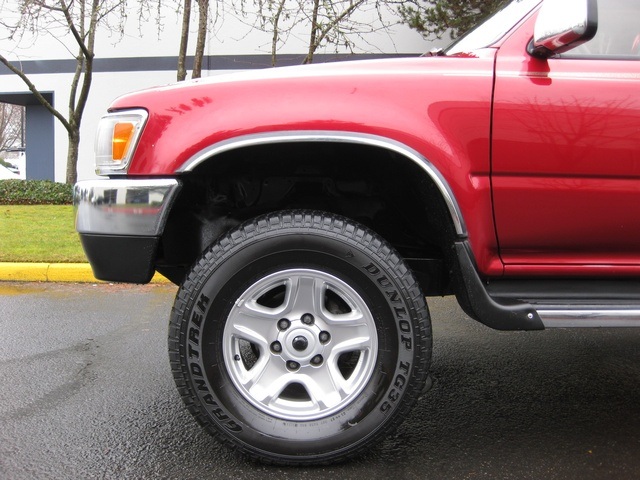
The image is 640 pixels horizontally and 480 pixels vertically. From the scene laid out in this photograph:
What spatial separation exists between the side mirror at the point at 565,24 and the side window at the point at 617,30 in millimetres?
425

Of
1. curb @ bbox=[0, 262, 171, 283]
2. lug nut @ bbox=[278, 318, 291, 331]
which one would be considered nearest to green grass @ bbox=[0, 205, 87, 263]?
curb @ bbox=[0, 262, 171, 283]

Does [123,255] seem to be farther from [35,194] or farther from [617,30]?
[35,194]

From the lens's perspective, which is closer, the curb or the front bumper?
the front bumper

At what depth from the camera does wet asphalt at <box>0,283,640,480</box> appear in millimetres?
2139

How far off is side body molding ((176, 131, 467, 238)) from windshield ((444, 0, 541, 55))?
0.62 metres

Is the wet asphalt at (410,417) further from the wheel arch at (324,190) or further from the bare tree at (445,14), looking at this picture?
the bare tree at (445,14)

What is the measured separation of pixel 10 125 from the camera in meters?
58.4

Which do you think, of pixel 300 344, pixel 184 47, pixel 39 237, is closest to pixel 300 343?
pixel 300 344

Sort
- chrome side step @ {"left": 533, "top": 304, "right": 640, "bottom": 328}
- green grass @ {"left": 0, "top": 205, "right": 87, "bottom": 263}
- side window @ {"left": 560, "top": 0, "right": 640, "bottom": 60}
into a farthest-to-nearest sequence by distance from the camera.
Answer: green grass @ {"left": 0, "top": 205, "right": 87, "bottom": 263} → side window @ {"left": 560, "top": 0, "right": 640, "bottom": 60} → chrome side step @ {"left": 533, "top": 304, "right": 640, "bottom": 328}

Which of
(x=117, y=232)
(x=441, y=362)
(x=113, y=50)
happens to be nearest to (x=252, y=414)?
(x=117, y=232)

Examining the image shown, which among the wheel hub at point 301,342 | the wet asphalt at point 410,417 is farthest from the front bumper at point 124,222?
the wet asphalt at point 410,417

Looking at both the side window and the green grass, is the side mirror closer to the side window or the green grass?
the side window

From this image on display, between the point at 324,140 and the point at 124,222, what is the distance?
0.79 metres

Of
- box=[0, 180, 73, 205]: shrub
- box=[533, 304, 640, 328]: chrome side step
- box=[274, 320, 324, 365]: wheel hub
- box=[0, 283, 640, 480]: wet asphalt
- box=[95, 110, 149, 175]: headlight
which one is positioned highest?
box=[95, 110, 149, 175]: headlight
